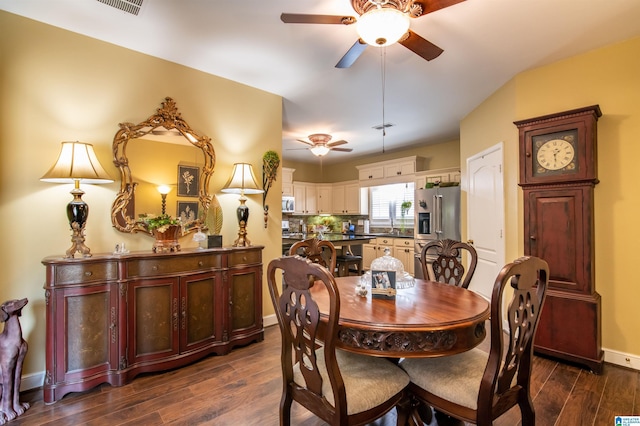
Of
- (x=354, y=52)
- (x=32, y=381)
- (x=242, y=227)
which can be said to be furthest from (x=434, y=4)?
(x=32, y=381)

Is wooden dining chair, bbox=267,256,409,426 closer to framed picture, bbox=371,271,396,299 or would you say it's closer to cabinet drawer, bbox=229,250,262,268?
framed picture, bbox=371,271,396,299

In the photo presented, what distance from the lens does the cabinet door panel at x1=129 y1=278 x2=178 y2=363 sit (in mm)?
2383

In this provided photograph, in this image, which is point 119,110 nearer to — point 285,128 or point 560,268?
point 285,128

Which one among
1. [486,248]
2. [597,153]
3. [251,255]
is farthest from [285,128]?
[597,153]

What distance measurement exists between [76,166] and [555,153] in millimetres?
A: 3941

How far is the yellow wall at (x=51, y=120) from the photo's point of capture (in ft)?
7.32

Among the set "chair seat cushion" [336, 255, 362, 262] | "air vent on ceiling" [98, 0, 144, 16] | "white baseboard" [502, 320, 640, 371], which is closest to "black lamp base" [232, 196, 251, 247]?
"air vent on ceiling" [98, 0, 144, 16]

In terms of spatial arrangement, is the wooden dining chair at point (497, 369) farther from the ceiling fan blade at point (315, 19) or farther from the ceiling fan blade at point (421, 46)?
the ceiling fan blade at point (315, 19)

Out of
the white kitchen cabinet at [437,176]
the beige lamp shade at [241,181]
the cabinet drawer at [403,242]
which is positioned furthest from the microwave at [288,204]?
the beige lamp shade at [241,181]

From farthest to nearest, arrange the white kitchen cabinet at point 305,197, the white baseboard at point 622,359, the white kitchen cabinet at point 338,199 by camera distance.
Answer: the white kitchen cabinet at point 338,199, the white kitchen cabinet at point 305,197, the white baseboard at point 622,359

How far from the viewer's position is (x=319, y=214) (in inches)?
317

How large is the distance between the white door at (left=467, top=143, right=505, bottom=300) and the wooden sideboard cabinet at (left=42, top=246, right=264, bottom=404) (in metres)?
2.86

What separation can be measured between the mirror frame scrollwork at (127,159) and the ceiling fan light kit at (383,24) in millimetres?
1968

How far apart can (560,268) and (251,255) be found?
2.85 meters
